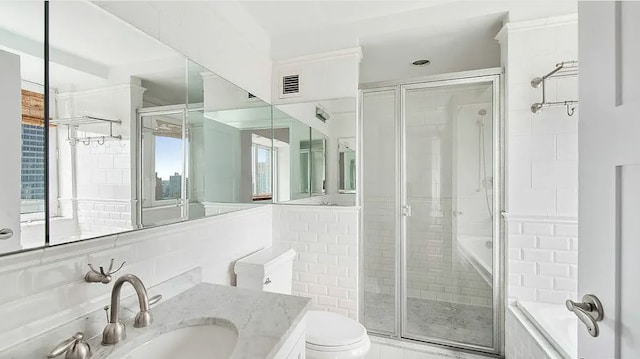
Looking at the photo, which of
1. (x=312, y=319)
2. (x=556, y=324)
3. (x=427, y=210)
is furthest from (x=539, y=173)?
(x=312, y=319)

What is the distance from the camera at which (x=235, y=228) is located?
1901 millimetres

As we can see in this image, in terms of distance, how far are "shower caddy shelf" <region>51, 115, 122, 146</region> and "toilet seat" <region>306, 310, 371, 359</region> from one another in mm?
1389

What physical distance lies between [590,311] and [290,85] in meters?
2.23

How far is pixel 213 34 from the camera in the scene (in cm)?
173

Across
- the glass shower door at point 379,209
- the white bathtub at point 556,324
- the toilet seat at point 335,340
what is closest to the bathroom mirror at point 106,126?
the toilet seat at point 335,340

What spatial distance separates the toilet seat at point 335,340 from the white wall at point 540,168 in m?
1.13

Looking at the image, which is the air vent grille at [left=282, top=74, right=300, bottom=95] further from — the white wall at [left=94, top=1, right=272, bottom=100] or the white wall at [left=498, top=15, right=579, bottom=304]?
the white wall at [left=498, top=15, right=579, bottom=304]

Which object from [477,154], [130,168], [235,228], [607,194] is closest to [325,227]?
[235,228]

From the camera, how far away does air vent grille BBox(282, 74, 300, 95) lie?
7.77 feet

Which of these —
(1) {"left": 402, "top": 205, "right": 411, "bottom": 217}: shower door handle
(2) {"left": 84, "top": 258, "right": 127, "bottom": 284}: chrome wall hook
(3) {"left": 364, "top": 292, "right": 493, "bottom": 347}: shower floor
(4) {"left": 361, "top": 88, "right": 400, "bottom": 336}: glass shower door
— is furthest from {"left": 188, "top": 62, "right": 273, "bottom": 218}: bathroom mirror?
(3) {"left": 364, "top": 292, "right": 493, "bottom": 347}: shower floor

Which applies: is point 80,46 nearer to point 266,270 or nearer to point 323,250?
point 266,270

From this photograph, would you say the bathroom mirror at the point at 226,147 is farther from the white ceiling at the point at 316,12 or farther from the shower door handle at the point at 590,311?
the shower door handle at the point at 590,311

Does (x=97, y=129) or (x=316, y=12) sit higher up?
(x=316, y=12)

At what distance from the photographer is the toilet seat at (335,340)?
153cm
